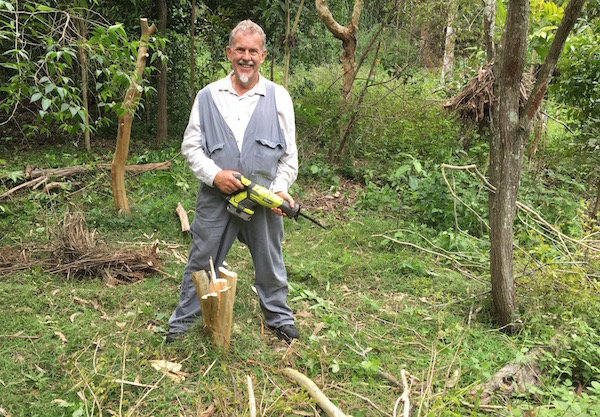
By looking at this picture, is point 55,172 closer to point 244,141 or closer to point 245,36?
point 244,141

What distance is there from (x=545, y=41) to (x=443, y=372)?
3.00m

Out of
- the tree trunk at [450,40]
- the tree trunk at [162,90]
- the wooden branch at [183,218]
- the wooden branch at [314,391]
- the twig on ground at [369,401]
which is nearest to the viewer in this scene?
the wooden branch at [314,391]

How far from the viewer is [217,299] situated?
9.40ft

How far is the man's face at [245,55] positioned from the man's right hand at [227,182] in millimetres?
582

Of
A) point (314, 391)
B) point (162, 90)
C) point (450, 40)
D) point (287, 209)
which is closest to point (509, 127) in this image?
point (287, 209)

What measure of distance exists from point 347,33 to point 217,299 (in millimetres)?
5254

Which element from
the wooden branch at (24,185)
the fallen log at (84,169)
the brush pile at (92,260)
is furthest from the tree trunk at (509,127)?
the wooden branch at (24,185)

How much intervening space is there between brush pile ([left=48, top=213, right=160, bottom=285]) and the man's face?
2.13m

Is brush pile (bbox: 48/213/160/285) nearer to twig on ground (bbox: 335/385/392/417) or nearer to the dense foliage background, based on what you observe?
the dense foliage background

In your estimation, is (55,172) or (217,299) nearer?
(217,299)

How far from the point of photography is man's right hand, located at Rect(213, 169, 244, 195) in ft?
9.71

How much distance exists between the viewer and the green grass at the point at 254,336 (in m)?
2.82

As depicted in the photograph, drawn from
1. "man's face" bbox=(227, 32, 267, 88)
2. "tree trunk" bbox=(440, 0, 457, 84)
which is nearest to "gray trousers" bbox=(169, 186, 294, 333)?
"man's face" bbox=(227, 32, 267, 88)

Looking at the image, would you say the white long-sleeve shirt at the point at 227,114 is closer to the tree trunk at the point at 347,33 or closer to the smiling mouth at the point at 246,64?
the smiling mouth at the point at 246,64
